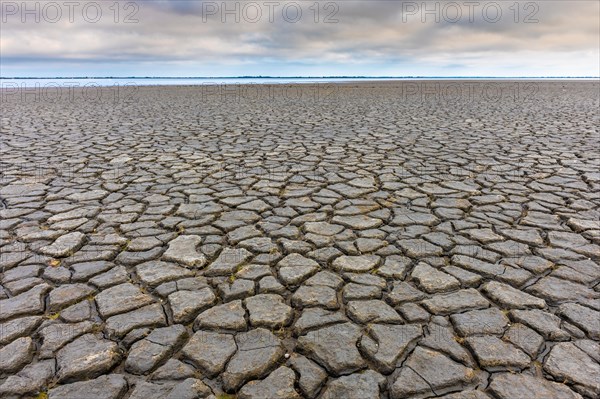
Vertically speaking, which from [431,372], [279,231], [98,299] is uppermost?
[279,231]

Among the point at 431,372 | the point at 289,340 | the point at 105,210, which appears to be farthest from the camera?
the point at 105,210

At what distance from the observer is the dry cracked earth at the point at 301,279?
1.96 m

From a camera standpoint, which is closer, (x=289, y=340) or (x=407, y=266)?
(x=289, y=340)

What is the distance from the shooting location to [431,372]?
1.96m

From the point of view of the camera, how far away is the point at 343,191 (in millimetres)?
4781

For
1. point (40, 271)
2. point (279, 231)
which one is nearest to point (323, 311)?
point (279, 231)

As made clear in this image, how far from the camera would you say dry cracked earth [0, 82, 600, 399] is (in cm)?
196

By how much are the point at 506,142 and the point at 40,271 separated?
788 centimetres

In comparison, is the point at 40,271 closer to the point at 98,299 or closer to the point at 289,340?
the point at 98,299

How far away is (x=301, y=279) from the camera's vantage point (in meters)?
Answer: 2.81

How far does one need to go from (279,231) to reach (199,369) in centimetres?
174

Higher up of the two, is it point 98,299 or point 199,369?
point 98,299

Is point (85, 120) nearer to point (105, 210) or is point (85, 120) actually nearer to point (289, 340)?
point (105, 210)

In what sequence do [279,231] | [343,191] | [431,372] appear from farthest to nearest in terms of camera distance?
[343,191] → [279,231] → [431,372]
